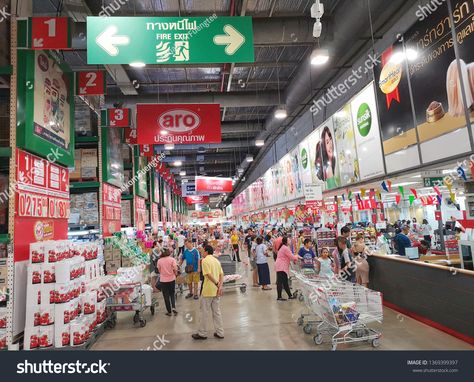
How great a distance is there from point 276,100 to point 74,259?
10.3 metres

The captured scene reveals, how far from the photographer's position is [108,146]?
9219mm

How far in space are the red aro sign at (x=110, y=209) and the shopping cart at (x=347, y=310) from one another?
5.70 metres

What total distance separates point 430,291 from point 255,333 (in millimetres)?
3277

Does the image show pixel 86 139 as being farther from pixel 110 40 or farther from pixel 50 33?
pixel 110 40

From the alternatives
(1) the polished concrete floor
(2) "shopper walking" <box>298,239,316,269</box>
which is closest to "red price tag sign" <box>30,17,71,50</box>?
(1) the polished concrete floor

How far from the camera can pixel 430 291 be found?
614 centimetres

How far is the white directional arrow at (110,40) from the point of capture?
4.42 meters

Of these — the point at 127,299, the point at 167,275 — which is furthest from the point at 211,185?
the point at 127,299

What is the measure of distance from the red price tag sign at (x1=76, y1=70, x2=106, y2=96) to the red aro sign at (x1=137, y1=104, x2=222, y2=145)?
45.6 inches

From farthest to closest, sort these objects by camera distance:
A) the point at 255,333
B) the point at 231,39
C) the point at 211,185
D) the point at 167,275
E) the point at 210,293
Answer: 1. the point at 211,185
2. the point at 167,275
3. the point at 255,333
4. the point at 210,293
5. the point at 231,39

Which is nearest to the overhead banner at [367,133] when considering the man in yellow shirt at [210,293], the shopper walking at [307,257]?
the shopper walking at [307,257]

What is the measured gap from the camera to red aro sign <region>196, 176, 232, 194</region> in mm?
17141

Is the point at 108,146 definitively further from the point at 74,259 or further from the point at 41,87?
the point at 74,259

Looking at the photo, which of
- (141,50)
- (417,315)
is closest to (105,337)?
(141,50)
